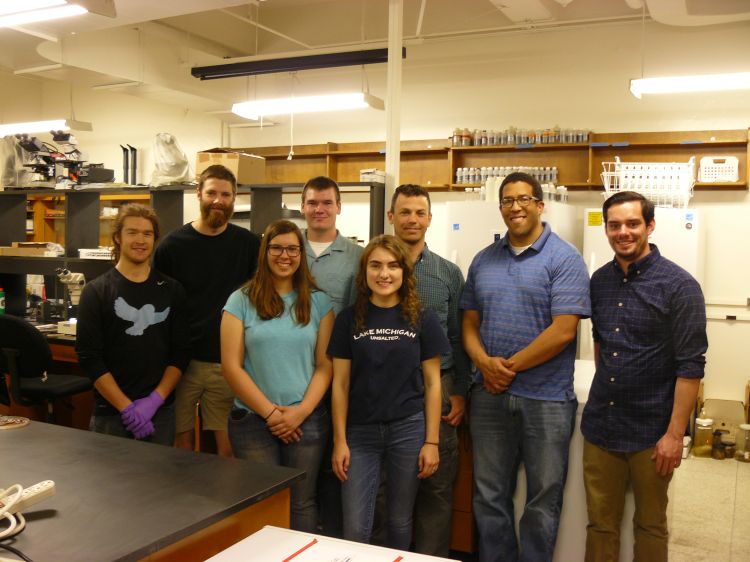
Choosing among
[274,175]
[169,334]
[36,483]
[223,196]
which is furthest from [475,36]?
[36,483]

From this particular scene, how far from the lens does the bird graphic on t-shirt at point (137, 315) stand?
2.76 metres

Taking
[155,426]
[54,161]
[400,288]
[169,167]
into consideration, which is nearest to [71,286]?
[169,167]

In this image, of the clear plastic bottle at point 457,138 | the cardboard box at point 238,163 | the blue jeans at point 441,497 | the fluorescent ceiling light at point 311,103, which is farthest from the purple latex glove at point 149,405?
the clear plastic bottle at point 457,138

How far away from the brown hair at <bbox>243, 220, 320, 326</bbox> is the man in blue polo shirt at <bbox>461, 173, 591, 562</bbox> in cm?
64

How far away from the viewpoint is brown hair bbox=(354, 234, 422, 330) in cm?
248

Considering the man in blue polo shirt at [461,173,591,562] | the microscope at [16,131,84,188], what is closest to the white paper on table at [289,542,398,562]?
the man in blue polo shirt at [461,173,591,562]

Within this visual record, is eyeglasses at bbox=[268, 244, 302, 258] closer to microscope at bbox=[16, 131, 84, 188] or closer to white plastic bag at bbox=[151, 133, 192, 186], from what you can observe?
white plastic bag at bbox=[151, 133, 192, 186]

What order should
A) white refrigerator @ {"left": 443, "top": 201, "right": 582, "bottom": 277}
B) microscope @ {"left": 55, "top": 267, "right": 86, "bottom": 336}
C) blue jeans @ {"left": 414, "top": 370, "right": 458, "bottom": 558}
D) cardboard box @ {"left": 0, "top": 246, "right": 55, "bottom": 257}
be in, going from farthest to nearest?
white refrigerator @ {"left": 443, "top": 201, "right": 582, "bottom": 277}
cardboard box @ {"left": 0, "top": 246, "right": 55, "bottom": 257}
microscope @ {"left": 55, "top": 267, "right": 86, "bottom": 336}
blue jeans @ {"left": 414, "top": 370, "right": 458, "bottom": 558}

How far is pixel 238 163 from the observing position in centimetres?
423

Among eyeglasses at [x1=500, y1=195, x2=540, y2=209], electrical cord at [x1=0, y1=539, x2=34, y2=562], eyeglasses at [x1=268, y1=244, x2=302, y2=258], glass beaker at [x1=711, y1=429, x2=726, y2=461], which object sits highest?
eyeglasses at [x1=500, y1=195, x2=540, y2=209]

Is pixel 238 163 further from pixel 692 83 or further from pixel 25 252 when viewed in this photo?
pixel 692 83

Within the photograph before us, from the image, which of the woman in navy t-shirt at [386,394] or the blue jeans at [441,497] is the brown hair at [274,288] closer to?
the woman in navy t-shirt at [386,394]

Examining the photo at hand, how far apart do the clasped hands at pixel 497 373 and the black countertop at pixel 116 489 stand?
3.27 feet

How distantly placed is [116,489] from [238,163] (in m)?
2.89
